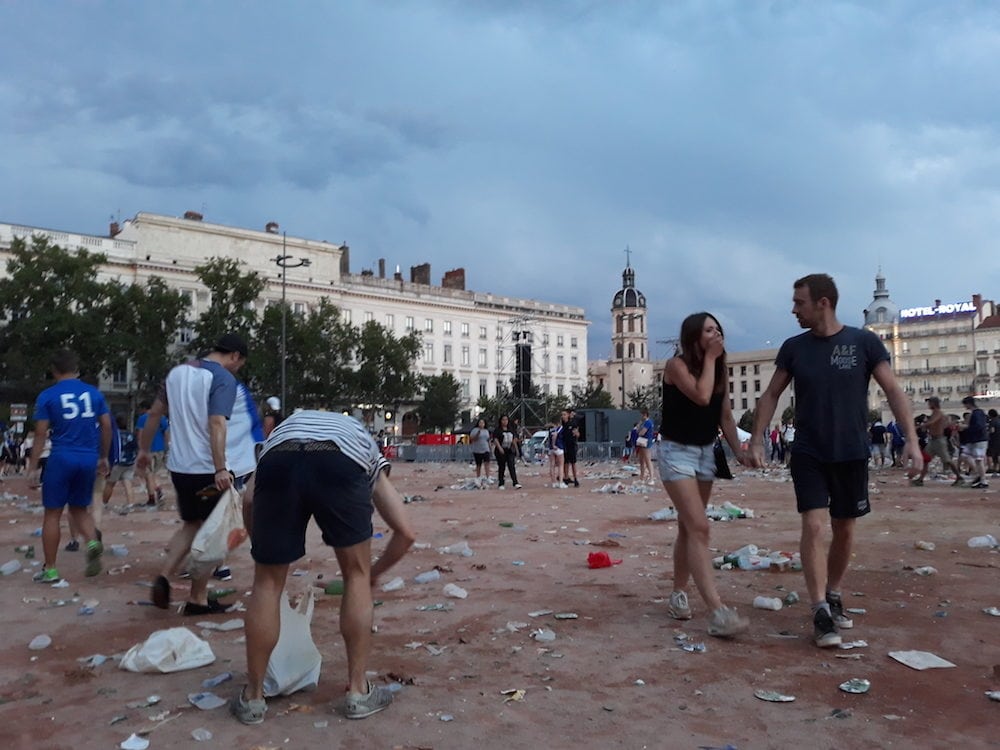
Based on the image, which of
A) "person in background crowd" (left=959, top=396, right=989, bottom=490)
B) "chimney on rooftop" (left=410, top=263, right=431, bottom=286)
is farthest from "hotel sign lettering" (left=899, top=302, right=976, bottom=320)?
"person in background crowd" (left=959, top=396, right=989, bottom=490)

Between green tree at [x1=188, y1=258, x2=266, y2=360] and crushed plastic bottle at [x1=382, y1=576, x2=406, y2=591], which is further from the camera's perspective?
green tree at [x1=188, y1=258, x2=266, y2=360]

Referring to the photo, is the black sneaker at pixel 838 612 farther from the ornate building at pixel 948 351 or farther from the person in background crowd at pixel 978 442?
the ornate building at pixel 948 351

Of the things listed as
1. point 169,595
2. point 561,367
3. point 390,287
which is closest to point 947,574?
point 169,595

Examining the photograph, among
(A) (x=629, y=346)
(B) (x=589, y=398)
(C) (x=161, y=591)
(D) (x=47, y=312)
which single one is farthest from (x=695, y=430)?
(A) (x=629, y=346)

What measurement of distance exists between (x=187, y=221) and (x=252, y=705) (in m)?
68.9

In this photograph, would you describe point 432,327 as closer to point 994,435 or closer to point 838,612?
point 994,435

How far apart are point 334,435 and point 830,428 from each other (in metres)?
2.71

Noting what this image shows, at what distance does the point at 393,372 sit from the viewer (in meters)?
62.6

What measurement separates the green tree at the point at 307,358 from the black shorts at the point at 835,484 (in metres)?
51.6

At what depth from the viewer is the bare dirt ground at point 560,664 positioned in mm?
3424

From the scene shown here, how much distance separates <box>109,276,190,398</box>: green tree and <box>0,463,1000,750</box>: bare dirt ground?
4765 centimetres

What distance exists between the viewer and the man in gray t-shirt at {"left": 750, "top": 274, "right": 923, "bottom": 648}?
470cm

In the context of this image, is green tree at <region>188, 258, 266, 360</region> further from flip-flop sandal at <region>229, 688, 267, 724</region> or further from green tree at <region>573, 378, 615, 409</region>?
flip-flop sandal at <region>229, 688, 267, 724</region>

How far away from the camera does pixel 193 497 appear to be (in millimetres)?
5801
